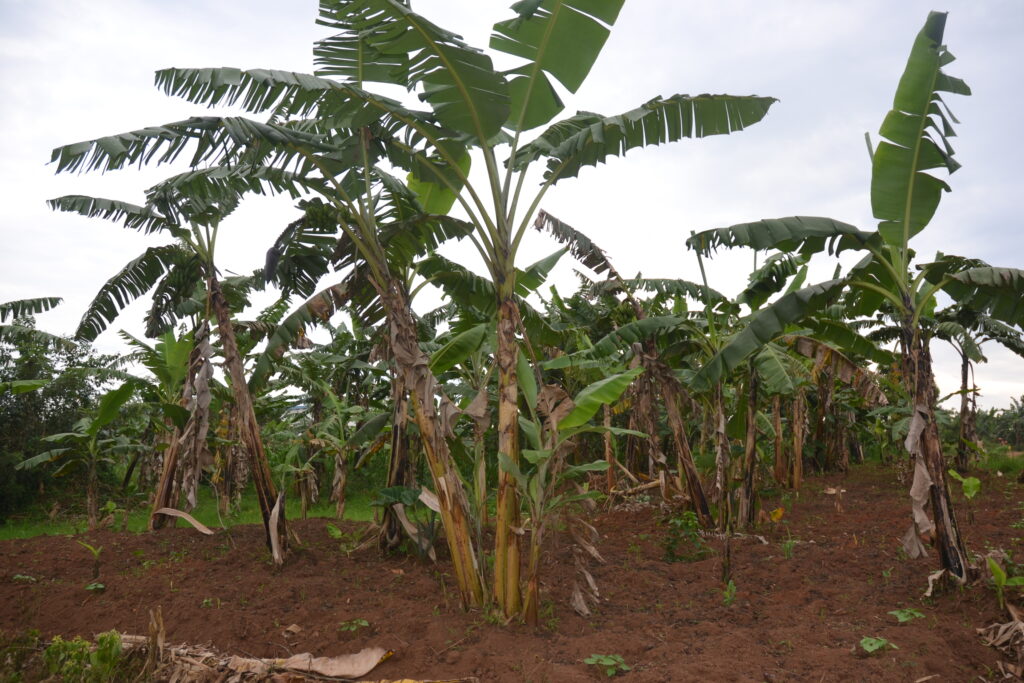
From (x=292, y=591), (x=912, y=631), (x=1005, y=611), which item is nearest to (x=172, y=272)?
(x=292, y=591)

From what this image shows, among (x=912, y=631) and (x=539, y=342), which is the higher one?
(x=539, y=342)

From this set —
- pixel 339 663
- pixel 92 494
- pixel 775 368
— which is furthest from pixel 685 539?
pixel 92 494

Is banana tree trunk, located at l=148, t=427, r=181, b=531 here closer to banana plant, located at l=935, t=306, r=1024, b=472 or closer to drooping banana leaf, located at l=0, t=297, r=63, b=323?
drooping banana leaf, located at l=0, t=297, r=63, b=323

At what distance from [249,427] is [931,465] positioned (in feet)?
20.5

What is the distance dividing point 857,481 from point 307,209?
446 inches

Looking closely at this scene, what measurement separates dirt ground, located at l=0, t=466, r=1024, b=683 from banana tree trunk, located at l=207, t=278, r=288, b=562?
440mm

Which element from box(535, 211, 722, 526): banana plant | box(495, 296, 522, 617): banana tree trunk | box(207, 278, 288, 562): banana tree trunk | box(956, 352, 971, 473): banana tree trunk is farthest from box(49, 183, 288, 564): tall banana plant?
box(956, 352, 971, 473): banana tree trunk

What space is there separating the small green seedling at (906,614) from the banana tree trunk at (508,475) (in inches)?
121

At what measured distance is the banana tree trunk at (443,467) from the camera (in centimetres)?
541

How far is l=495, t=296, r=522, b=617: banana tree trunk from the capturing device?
5.15 metres

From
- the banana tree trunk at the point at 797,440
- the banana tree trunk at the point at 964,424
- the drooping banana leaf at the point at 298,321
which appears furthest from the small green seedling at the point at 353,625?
the banana tree trunk at the point at 964,424

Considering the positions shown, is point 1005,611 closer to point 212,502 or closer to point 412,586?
point 412,586

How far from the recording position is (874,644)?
4906mm

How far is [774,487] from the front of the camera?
12078 millimetres
